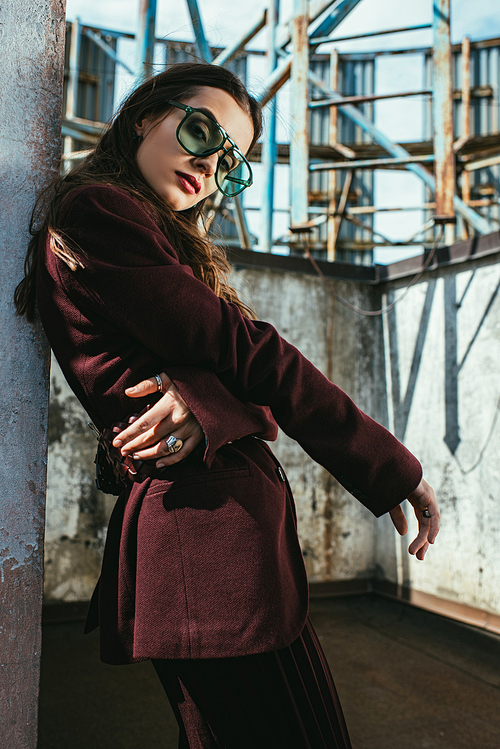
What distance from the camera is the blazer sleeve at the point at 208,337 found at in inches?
36.5

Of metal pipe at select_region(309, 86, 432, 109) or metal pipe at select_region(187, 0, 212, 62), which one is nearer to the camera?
metal pipe at select_region(309, 86, 432, 109)

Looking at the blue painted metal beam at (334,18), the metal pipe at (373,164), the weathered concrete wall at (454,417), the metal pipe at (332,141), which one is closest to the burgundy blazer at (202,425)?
the weathered concrete wall at (454,417)

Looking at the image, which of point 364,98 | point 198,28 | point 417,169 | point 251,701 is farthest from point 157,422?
point 198,28

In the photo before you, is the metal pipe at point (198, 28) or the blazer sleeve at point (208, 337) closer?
the blazer sleeve at point (208, 337)

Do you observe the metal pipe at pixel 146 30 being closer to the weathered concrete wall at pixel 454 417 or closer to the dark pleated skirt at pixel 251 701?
the weathered concrete wall at pixel 454 417

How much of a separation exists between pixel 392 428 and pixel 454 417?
56 cm

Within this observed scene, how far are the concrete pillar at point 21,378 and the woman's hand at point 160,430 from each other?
34cm

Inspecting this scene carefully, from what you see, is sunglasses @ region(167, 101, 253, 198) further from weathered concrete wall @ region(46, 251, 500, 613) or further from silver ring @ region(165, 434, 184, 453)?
weathered concrete wall @ region(46, 251, 500, 613)

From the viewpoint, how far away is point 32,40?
1.20 metres

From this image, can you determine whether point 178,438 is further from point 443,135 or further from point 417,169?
point 417,169

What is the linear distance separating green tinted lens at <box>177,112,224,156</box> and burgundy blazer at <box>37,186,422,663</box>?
0.20m

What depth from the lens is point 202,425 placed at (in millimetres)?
923

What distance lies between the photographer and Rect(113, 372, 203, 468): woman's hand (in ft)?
3.04

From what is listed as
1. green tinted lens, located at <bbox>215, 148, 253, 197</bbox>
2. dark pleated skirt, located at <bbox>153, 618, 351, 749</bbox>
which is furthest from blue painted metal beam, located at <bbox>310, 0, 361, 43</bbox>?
dark pleated skirt, located at <bbox>153, 618, 351, 749</bbox>
